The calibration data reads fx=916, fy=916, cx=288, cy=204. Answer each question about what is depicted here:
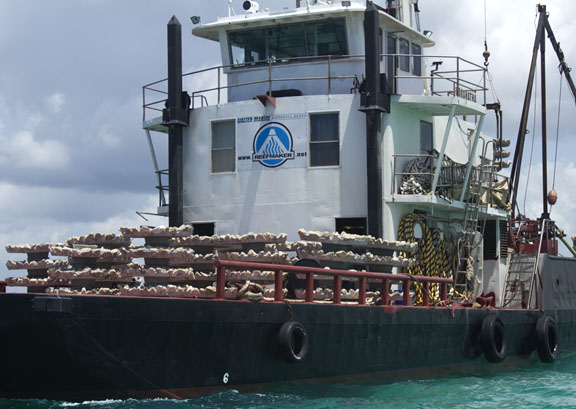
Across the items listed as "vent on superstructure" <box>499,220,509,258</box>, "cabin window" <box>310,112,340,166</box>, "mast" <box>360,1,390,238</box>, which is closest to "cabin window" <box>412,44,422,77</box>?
"mast" <box>360,1,390,238</box>

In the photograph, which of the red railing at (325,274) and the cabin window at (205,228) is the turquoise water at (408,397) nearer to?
the red railing at (325,274)

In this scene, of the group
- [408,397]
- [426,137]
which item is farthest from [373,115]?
[408,397]

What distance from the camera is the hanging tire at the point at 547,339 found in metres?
18.1

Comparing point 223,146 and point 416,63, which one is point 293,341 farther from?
point 416,63

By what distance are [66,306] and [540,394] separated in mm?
7854

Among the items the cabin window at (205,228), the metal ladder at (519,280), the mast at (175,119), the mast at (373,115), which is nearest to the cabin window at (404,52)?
the mast at (373,115)

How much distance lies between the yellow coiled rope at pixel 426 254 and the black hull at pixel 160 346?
341cm

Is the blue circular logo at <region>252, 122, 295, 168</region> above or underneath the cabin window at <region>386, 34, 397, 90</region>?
underneath

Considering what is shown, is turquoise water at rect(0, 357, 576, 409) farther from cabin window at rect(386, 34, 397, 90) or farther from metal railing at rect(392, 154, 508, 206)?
cabin window at rect(386, 34, 397, 90)

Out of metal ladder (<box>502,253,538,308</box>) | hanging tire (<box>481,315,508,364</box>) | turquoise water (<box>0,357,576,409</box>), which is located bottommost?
turquoise water (<box>0,357,576,409</box>)

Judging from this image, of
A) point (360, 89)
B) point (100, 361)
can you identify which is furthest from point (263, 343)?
point (360, 89)

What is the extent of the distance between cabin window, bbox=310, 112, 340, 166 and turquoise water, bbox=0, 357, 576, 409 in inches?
180

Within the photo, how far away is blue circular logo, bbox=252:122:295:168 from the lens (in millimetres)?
17344

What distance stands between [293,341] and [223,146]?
635 centimetres
